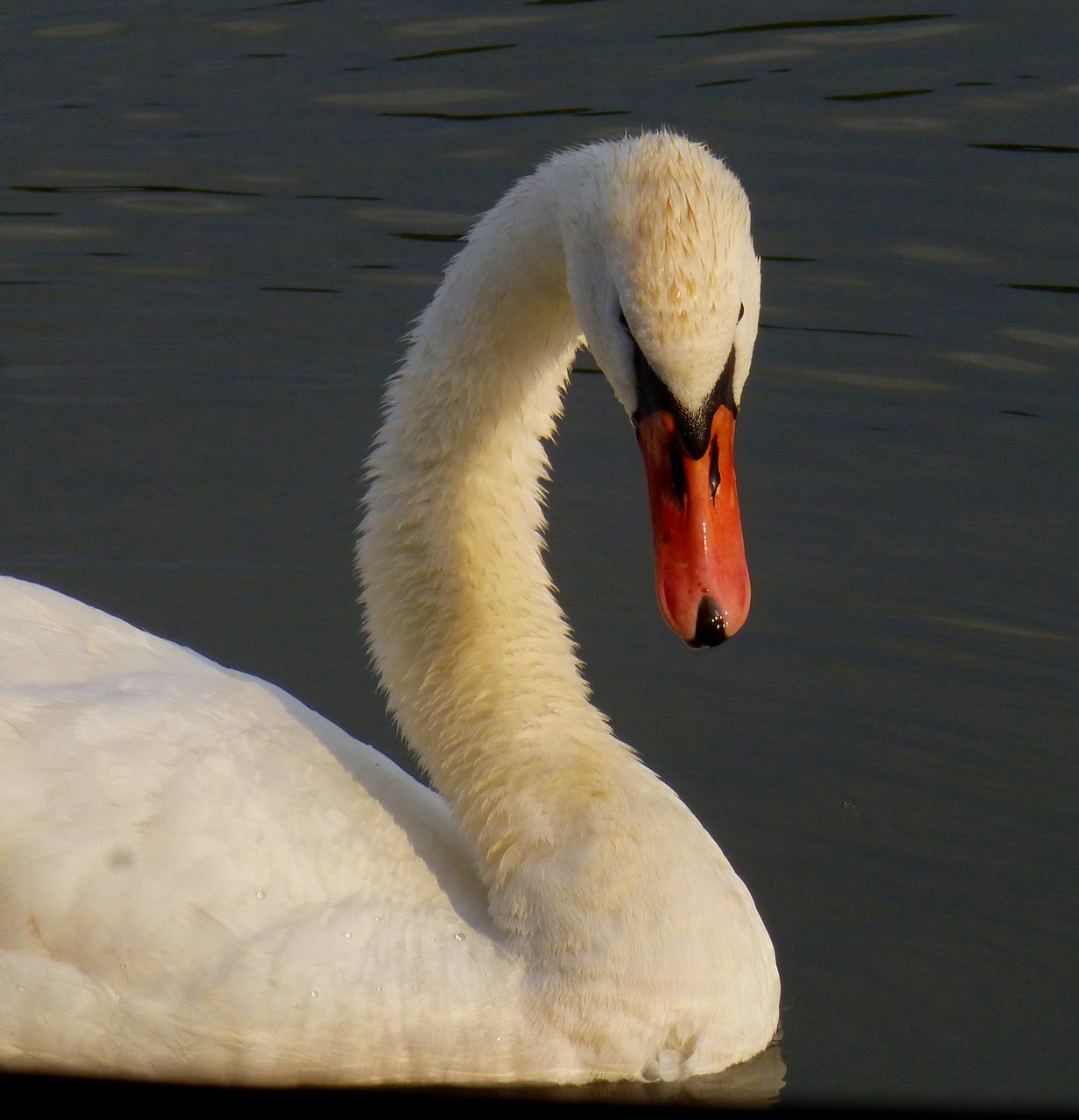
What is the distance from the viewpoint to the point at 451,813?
18.5 feet

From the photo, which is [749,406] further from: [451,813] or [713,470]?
[713,470]

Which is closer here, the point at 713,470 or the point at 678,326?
the point at 678,326

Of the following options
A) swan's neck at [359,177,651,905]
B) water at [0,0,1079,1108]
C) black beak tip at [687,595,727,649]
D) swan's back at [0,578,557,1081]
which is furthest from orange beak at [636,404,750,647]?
water at [0,0,1079,1108]

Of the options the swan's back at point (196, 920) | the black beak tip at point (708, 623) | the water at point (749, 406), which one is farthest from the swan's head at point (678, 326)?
the water at point (749, 406)

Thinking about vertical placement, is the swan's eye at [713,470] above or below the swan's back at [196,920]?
above

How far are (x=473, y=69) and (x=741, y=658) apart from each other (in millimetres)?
5181

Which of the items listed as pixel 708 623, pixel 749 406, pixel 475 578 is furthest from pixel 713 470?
pixel 749 406

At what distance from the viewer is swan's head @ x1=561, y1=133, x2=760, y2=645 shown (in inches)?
168

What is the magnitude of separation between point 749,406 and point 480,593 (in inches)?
144

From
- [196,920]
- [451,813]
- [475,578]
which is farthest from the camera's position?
[451,813]

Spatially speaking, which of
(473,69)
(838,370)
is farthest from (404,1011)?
(473,69)

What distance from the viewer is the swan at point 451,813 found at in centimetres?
482

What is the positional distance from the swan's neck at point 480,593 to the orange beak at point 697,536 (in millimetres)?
724

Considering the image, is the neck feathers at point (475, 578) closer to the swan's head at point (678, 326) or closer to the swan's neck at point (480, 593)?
the swan's neck at point (480, 593)
